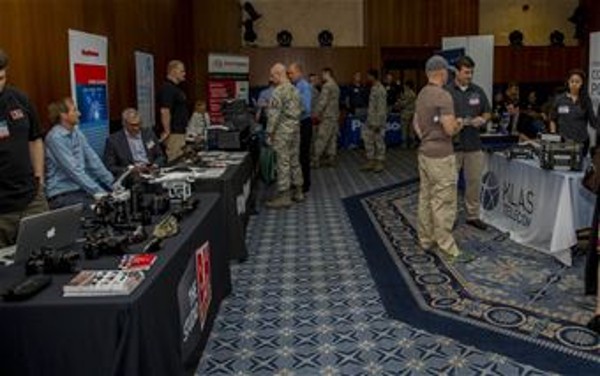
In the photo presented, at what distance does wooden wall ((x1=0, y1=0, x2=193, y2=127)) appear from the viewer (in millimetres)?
4012

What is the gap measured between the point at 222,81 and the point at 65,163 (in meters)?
5.57

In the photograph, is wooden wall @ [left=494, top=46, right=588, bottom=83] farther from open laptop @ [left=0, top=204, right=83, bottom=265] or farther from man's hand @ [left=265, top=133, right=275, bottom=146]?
open laptop @ [left=0, top=204, right=83, bottom=265]

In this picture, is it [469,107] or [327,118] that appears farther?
[327,118]

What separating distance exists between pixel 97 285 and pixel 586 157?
13.0ft

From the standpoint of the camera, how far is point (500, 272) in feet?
14.2

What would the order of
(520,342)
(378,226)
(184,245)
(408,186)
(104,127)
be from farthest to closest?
(408,186)
(378,226)
(104,127)
(520,342)
(184,245)

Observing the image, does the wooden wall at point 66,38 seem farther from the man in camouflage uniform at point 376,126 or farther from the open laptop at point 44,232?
the man in camouflage uniform at point 376,126

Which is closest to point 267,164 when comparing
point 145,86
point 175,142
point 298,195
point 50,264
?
point 298,195

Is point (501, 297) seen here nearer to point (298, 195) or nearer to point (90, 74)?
point (298, 195)

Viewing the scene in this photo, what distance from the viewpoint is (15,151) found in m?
3.14

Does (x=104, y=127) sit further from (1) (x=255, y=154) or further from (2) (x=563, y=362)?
(2) (x=563, y=362)

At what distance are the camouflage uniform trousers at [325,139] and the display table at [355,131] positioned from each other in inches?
103

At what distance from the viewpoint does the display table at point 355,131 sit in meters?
12.7

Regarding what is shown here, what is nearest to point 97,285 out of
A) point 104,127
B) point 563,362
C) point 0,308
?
point 0,308
